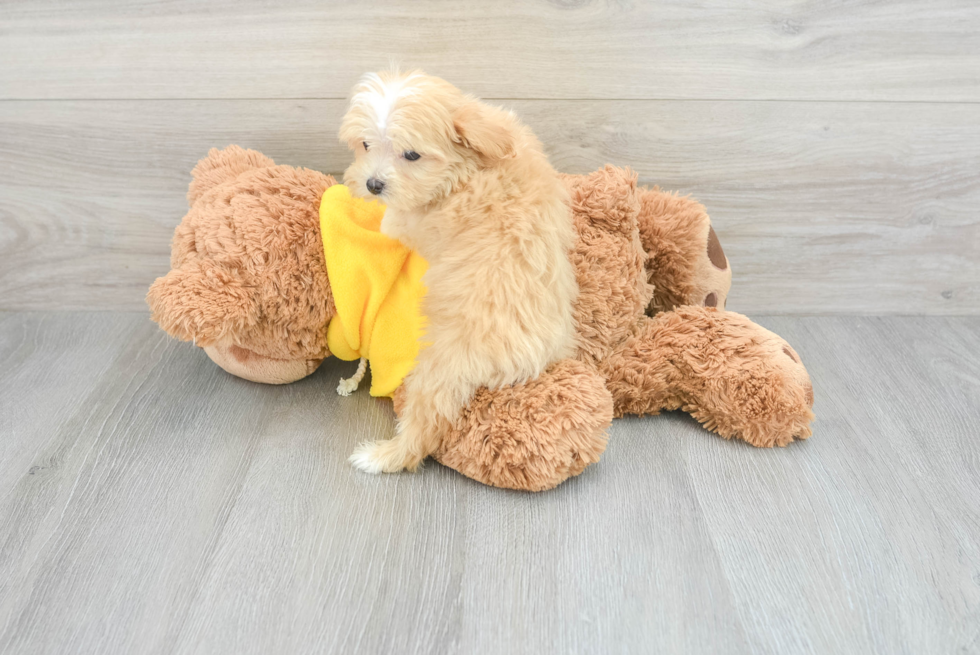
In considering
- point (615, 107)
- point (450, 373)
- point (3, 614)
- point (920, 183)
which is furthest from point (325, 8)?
point (920, 183)

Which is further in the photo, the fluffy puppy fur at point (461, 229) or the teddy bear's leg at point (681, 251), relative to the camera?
the teddy bear's leg at point (681, 251)

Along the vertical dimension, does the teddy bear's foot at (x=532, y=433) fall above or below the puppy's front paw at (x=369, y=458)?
above

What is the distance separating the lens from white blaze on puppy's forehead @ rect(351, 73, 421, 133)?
742 millimetres

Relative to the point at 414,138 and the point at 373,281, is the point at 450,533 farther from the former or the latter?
the point at 414,138

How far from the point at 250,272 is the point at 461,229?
0.31 meters

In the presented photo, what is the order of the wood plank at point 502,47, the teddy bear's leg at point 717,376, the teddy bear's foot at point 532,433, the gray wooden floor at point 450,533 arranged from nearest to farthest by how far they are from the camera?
the gray wooden floor at point 450,533 → the teddy bear's foot at point 532,433 → the teddy bear's leg at point 717,376 → the wood plank at point 502,47

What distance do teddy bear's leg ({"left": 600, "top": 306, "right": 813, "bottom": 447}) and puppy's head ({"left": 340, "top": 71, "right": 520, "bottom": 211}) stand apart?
14.0 inches

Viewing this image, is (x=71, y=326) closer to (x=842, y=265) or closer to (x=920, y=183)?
(x=842, y=265)

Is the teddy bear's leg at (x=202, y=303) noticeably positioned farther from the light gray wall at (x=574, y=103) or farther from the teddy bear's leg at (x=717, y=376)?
the teddy bear's leg at (x=717, y=376)

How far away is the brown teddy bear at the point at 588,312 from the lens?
86 cm

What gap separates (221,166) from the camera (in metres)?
1.02

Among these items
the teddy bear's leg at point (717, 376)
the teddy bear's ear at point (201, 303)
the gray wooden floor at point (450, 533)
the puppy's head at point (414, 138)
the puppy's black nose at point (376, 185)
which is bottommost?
the gray wooden floor at point (450, 533)

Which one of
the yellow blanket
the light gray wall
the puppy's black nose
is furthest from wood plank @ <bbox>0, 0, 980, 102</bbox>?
the puppy's black nose

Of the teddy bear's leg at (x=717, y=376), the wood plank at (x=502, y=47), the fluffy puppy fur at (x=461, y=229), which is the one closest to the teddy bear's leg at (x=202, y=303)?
the fluffy puppy fur at (x=461, y=229)
